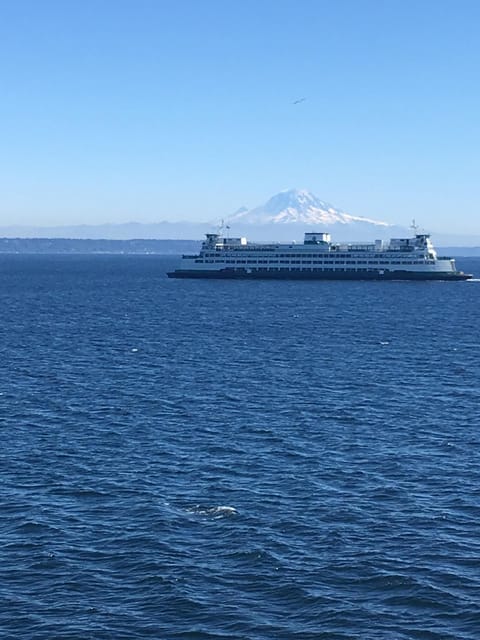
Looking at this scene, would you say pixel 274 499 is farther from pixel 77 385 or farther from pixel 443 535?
pixel 77 385

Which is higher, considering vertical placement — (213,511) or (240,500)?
(240,500)

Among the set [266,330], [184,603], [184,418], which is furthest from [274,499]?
[266,330]

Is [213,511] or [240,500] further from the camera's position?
[240,500]

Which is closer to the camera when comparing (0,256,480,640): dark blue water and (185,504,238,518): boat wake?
(0,256,480,640): dark blue water

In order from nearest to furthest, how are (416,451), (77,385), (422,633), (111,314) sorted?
1. (422,633)
2. (416,451)
3. (77,385)
4. (111,314)

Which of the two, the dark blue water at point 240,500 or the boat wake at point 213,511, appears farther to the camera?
the boat wake at point 213,511

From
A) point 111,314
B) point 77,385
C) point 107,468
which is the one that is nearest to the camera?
point 107,468

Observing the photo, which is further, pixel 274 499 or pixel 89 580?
pixel 274 499

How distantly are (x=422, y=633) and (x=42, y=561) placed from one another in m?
18.0

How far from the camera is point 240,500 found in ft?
172

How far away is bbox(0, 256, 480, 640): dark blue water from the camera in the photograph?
38.5 meters

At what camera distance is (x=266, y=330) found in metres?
146

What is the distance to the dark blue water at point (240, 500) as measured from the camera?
3850cm

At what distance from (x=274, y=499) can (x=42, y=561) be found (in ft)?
48.4
